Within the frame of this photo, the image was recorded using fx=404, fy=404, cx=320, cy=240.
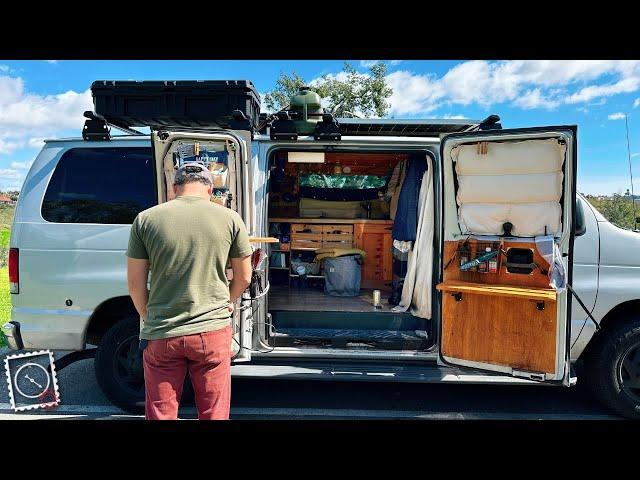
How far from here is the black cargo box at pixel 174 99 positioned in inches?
138

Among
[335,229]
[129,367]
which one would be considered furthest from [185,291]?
[335,229]

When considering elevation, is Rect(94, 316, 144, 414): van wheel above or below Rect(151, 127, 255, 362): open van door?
below

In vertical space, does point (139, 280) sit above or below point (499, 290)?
above

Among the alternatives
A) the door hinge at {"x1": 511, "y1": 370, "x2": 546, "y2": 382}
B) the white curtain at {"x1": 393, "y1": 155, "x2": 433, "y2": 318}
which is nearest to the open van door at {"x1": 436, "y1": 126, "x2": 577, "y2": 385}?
the door hinge at {"x1": 511, "y1": 370, "x2": 546, "y2": 382}

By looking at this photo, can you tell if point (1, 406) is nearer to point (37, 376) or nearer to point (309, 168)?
point (37, 376)

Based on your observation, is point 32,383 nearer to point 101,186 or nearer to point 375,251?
point 101,186

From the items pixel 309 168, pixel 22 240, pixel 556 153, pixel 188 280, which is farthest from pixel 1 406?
pixel 556 153

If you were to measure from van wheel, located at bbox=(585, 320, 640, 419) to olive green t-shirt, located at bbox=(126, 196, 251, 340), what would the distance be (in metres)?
3.12

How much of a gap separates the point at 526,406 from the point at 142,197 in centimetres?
397

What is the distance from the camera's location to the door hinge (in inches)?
122

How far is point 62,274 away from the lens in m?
3.38

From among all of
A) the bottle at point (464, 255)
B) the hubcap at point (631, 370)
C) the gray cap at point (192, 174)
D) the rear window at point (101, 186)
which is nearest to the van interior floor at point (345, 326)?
the bottle at point (464, 255)

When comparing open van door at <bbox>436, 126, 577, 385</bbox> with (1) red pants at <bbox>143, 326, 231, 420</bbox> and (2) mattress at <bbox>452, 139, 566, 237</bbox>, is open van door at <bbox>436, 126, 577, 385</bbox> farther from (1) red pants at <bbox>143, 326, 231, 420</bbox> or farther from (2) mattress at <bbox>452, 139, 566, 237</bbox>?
(1) red pants at <bbox>143, 326, 231, 420</bbox>

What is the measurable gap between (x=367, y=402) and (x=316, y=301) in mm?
1313
